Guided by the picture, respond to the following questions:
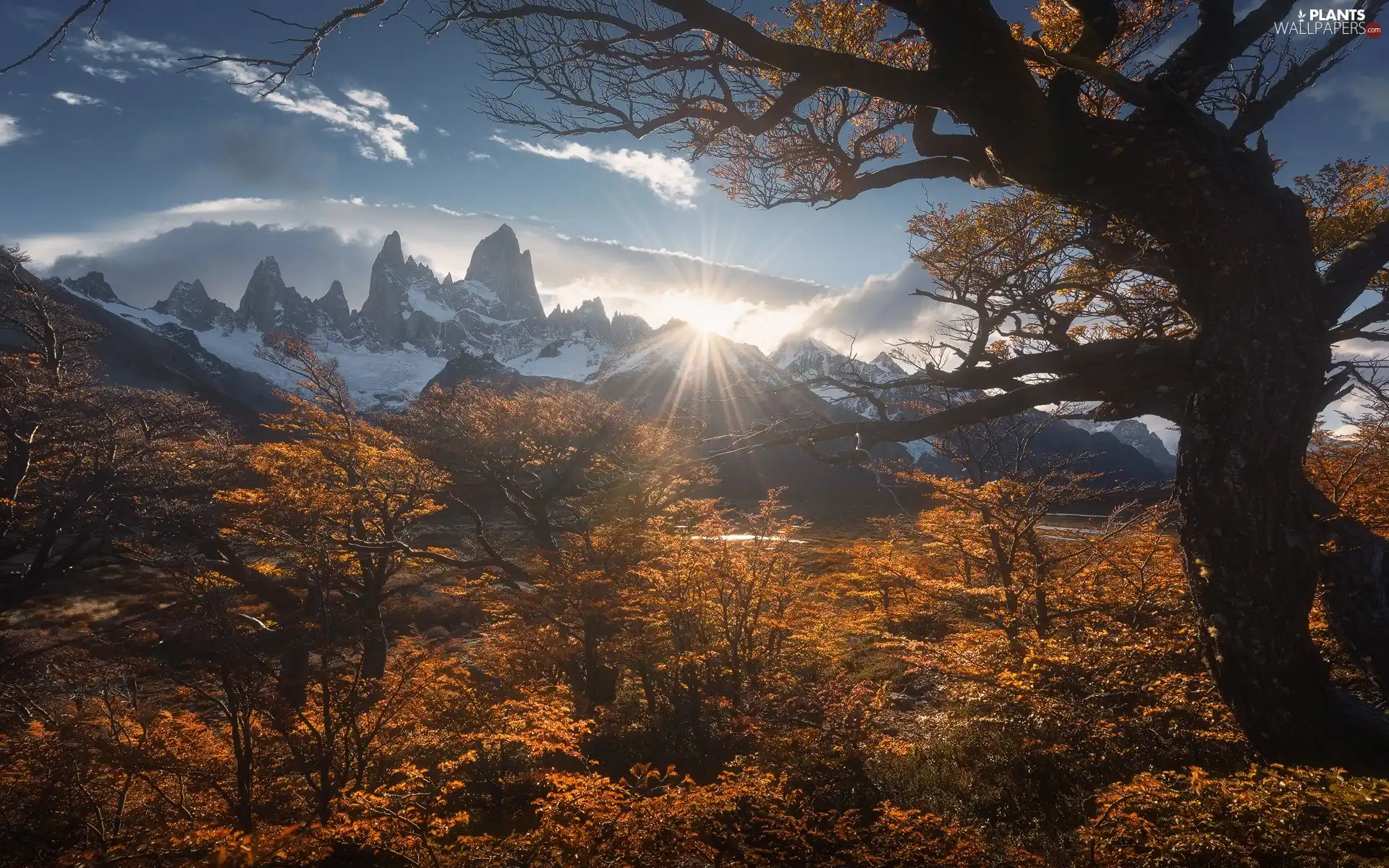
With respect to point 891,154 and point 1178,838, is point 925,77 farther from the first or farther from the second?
point 1178,838

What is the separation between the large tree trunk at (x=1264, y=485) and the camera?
3.10 m

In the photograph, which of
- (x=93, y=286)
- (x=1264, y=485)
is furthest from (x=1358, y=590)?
(x=93, y=286)

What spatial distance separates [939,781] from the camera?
8.59 m

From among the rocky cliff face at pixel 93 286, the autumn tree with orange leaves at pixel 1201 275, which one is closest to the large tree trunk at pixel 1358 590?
the autumn tree with orange leaves at pixel 1201 275

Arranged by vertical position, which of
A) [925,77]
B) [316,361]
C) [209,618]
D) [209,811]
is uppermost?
[925,77]

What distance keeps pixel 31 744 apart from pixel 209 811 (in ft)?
8.49

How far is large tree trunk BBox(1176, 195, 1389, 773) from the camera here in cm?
310

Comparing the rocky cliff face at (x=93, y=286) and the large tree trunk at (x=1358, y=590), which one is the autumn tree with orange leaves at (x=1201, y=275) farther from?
the rocky cliff face at (x=93, y=286)

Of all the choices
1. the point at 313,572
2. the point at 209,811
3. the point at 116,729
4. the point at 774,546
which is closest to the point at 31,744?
the point at 116,729

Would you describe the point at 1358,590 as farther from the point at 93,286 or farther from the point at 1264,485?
the point at 93,286

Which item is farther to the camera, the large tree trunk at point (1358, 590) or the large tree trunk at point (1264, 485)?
the large tree trunk at point (1358, 590)

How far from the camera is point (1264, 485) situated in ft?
10.2

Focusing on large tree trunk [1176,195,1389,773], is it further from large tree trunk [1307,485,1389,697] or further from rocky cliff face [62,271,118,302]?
rocky cliff face [62,271,118,302]

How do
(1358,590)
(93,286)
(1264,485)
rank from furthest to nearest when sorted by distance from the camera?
1. (93,286)
2. (1358,590)
3. (1264,485)
